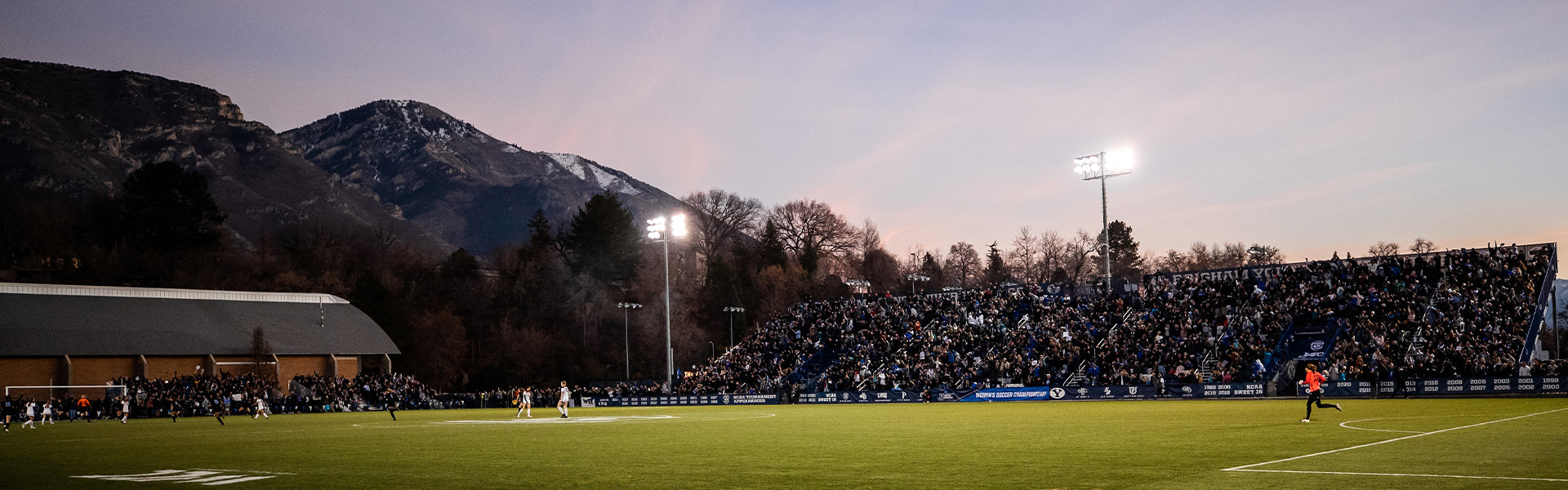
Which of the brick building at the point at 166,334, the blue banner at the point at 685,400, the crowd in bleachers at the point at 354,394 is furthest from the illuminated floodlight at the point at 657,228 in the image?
the brick building at the point at 166,334

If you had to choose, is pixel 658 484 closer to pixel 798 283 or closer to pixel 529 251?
pixel 798 283

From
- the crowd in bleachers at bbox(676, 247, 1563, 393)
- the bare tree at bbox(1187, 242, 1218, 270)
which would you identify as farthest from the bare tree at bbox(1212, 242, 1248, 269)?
the crowd in bleachers at bbox(676, 247, 1563, 393)

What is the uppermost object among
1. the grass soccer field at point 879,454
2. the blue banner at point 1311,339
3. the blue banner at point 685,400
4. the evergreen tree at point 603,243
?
the evergreen tree at point 603,243

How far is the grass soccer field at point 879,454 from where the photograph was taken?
13750 mm

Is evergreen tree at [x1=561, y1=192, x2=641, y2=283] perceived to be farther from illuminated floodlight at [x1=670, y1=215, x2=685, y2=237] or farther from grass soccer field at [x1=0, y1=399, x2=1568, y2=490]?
grass soccer field at [x1=0, y1=399, x2=1568, y2=490]

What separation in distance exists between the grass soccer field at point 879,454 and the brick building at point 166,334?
36141 mm

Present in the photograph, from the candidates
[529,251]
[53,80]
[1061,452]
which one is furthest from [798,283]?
[53,80]

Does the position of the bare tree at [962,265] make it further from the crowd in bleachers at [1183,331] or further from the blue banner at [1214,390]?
the blue banner at [1214,390]

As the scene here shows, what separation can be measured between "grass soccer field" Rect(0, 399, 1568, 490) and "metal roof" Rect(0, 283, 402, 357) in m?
36.5

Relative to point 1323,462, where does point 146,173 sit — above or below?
above

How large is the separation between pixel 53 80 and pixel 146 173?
121992 millimetres

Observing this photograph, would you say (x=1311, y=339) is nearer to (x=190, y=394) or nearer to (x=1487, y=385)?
(x=1487, y=385)

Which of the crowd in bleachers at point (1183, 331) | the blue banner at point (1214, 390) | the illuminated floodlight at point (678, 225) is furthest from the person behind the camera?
the illuminated floodlight at point (678, 225)

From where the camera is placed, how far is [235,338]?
227ft
